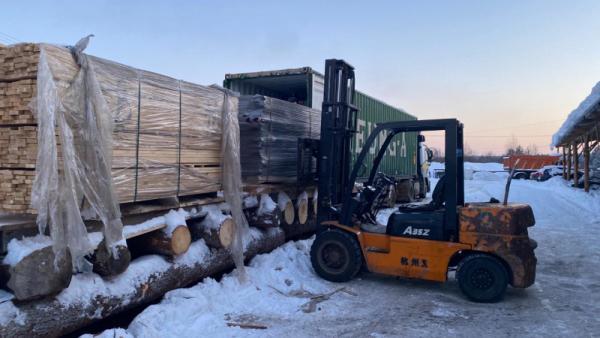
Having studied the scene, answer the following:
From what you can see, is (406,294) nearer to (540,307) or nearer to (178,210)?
(540,307)

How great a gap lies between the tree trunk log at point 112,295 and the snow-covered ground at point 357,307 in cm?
18

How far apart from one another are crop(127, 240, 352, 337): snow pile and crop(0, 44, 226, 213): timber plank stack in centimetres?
112

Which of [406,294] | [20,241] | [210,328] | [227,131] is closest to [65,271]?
[20,241]

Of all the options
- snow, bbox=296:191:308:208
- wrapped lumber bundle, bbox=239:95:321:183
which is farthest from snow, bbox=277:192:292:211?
snow, bbox=296:191:308:208

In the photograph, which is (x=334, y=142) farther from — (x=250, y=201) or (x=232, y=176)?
(x=232, y=176)

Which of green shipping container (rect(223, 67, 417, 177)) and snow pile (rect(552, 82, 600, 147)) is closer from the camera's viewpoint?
green shipping container (rect(223, 67, 417, 177))

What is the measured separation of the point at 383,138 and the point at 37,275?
10688 millimetres

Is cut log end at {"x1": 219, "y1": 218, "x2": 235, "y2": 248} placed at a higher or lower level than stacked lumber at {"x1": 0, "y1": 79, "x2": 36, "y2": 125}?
lower

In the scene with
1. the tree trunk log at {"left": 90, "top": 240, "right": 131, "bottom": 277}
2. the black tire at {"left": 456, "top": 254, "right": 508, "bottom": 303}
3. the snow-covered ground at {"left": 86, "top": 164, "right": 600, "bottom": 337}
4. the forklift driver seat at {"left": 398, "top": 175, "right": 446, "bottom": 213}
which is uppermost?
the forklift driver seat at {"left": 398, "top": 175, "right": 446, "bottom": 213}

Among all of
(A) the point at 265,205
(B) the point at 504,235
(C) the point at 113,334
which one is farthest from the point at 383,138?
(C) the point at 113,334

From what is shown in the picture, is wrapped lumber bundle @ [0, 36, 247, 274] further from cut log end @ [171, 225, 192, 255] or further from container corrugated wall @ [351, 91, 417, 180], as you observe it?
container corrugated wall @ [351, 91, 417, 180]

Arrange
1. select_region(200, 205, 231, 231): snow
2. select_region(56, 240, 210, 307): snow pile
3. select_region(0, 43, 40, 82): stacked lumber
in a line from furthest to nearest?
select_region(200, 205, 231, 231): snow
select_region(56, 240, 210, 307): snow pile
select_region(0, 43, 40, 82): stacked lumber

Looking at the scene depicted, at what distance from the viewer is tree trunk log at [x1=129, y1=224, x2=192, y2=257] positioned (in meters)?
5.23

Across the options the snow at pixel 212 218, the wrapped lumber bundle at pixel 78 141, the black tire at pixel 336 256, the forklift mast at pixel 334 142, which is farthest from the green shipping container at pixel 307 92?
the wrapped lumber bundle at pixel 78 141
